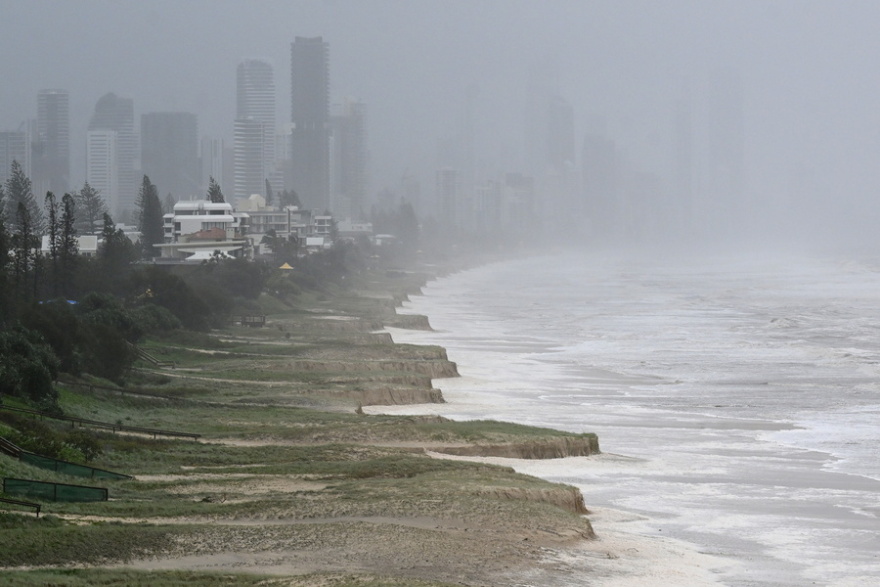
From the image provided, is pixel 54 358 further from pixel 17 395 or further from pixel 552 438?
pixel 552 438

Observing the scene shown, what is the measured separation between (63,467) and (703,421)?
22.9 meters

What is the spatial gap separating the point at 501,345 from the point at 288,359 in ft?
66.9

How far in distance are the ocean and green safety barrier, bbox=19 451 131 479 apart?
9.60 m

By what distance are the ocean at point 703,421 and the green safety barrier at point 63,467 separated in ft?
31.5

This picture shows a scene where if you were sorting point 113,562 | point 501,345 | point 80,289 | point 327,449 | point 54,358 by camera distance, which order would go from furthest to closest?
point 80,289, point 501,345, point 54,358, point 327,449, point 113,562

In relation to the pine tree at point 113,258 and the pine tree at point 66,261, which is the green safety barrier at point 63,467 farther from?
the pine tree at point 113,258

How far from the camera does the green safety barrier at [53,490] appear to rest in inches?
899

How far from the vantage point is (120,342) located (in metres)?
46.2

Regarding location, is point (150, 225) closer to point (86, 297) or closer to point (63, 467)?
Result: point (86, 297)

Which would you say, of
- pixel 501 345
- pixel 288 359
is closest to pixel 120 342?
pixel 288 359

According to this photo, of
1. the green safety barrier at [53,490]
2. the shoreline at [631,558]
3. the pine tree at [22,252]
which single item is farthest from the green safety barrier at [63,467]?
the pine tree at [22,252]

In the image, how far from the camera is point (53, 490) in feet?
76.4

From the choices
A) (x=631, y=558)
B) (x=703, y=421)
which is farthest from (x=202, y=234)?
(x=631, y=558)

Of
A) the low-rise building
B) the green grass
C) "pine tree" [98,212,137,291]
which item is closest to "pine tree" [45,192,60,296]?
"pine tree" [98,212,137,291]
